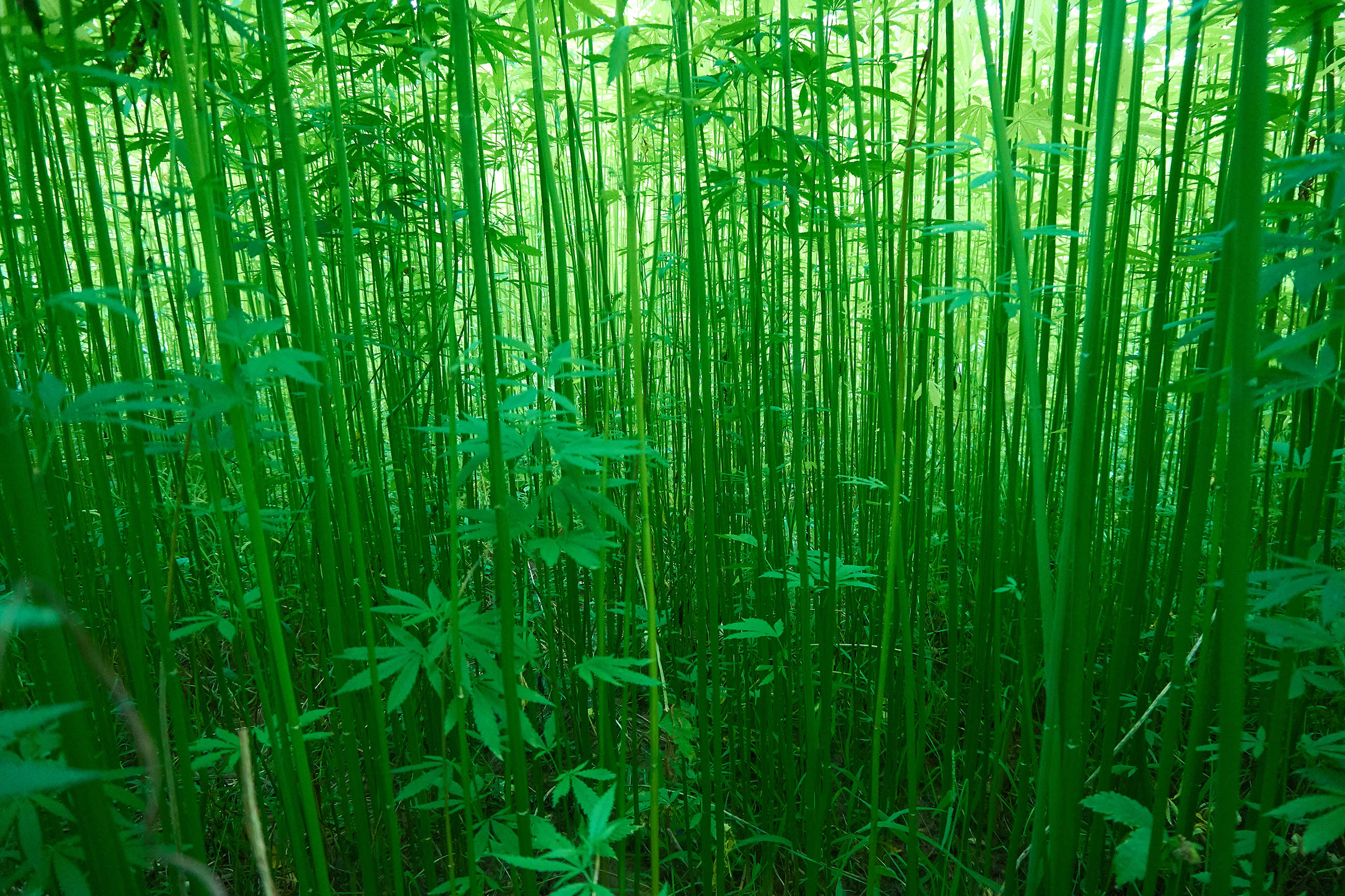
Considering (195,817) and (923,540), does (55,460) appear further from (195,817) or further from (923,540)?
(923,540)

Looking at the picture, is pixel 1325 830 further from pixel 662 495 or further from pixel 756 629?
pixel 662 495

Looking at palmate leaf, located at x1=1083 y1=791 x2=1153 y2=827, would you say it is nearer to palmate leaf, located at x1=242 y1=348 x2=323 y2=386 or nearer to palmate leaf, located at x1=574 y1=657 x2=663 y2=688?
palmate leaf, located at x1=574 y1=657 x2=663 y2=688

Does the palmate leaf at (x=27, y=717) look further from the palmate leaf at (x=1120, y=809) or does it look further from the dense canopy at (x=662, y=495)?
the palmate leaf at (x=1120, y=809)

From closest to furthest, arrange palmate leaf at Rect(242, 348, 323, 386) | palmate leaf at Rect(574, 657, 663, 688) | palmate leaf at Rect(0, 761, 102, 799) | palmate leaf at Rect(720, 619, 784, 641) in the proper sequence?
palmate leaf at Rect(0, 761, 102, 799)
palmate leaf at Rect(242, 348, 323, 386)
palmate leaf at Rect(574, 657, 663, 688)
palmate leaf at Rect(720, 619, 784, 641)

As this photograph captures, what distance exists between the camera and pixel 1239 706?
1.47 ft

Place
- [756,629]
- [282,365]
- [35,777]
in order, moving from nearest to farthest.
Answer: [35,777] < [282,365] < [756,629]

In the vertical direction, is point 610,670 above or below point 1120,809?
above

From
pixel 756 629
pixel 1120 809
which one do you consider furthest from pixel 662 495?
pixel 1120 809

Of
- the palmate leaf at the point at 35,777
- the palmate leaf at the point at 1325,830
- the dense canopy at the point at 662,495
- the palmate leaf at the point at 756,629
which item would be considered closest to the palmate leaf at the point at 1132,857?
the dense canopy at the point at 662,495

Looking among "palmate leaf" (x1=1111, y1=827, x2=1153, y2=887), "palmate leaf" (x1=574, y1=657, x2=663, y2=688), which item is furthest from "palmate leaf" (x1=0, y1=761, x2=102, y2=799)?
"palmate leaf" (x1=1111, y1=827, x2=1153, y2=887)

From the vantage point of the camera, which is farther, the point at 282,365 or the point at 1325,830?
the point at 1325,830

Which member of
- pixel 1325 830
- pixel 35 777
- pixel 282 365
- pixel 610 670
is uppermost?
pixel 282 365

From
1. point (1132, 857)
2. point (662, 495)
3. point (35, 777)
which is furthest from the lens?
point (662, 495)

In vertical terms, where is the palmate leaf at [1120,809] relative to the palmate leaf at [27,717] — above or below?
below
